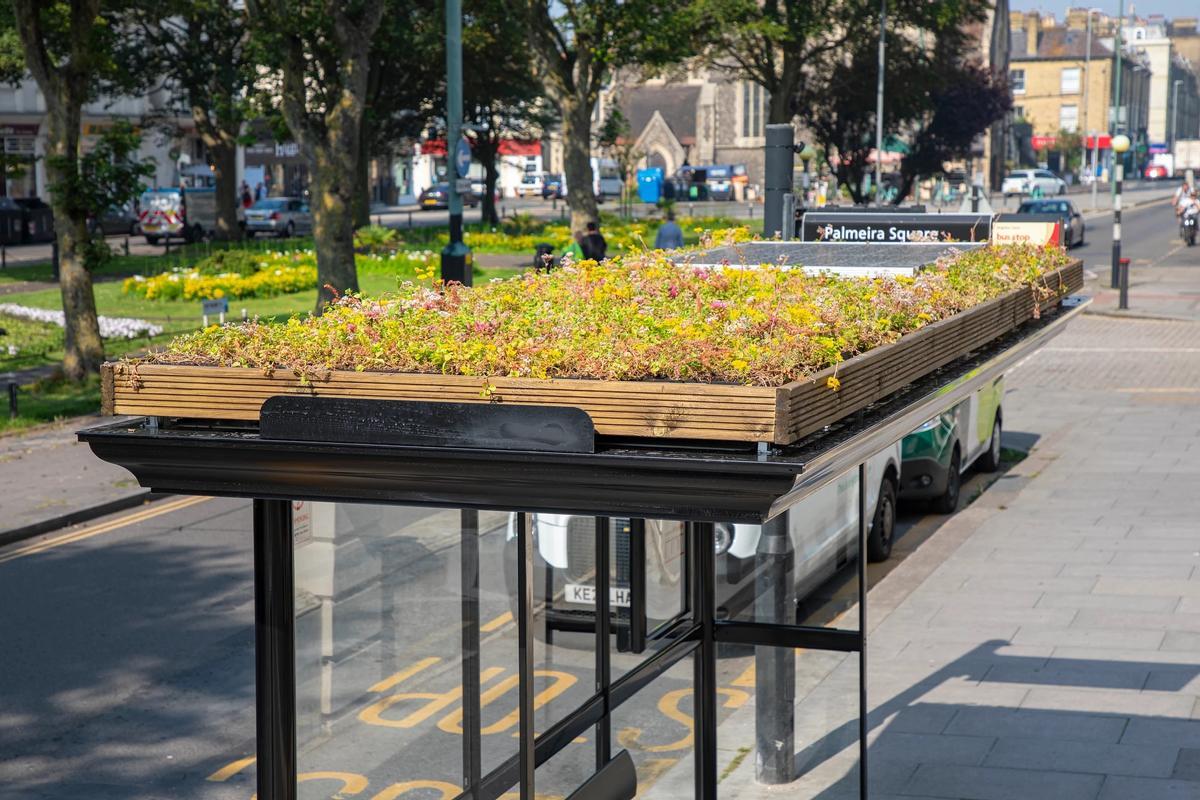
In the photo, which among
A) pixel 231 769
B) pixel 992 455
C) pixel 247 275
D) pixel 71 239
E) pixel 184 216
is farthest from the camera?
pixel 184 216

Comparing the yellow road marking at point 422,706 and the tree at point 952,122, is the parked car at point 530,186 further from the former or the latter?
the yellow road marking at point 422,706

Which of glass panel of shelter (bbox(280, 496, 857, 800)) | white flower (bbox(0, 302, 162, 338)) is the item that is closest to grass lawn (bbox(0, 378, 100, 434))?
white flower (bbox(0, 302, 162, 338))

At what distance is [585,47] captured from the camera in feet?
126

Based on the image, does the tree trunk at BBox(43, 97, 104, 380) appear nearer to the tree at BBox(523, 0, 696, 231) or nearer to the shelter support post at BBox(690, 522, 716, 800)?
the shelter support post at BBox(690, 522, 716, 800)

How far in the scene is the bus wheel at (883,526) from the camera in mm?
12125

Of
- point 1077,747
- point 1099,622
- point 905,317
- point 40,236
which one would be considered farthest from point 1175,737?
point 40,236

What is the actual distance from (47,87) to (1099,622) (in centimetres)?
1444

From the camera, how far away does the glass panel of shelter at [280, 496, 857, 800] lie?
455 cm

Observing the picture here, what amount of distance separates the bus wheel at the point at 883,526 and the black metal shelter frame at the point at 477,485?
6763mm

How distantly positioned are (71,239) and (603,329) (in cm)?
1681

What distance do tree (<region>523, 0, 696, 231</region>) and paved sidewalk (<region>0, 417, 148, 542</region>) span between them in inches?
847

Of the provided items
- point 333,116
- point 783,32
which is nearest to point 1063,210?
point 783,32

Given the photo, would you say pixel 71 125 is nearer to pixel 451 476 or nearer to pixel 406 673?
pixel 406 673

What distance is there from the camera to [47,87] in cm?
1923
